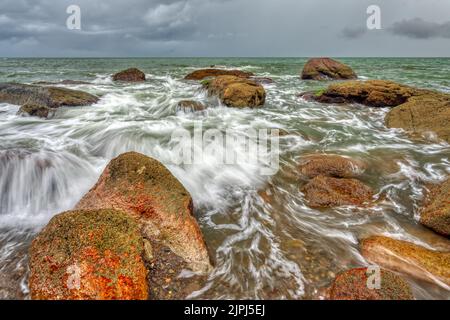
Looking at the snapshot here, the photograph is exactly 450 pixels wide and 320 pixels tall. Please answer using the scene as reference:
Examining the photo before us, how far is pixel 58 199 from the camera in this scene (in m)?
4.48

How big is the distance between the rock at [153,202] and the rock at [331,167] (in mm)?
2751

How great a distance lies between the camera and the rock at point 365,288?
8.39 feet

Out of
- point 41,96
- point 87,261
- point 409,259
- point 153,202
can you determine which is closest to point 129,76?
point 41,96

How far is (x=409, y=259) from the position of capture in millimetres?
3195

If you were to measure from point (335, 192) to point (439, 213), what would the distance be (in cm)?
136

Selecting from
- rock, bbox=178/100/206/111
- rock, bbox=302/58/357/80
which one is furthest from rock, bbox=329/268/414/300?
rock, bbox=302/58/357/80

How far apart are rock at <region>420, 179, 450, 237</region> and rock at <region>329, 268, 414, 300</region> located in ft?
5.13

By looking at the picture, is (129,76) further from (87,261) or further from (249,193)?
(87,261)

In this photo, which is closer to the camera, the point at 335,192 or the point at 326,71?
the point at 335,192

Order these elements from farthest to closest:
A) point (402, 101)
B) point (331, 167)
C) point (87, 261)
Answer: point (402, 101), point (331, 167), point (87, 261)

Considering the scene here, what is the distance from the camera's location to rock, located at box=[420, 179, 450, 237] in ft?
12.2

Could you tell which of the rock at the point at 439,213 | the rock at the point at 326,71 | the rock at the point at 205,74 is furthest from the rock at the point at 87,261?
the rock at the point at 326,71

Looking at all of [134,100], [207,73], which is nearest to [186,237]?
[134,100]

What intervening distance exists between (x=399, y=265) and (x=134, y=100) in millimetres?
11885
